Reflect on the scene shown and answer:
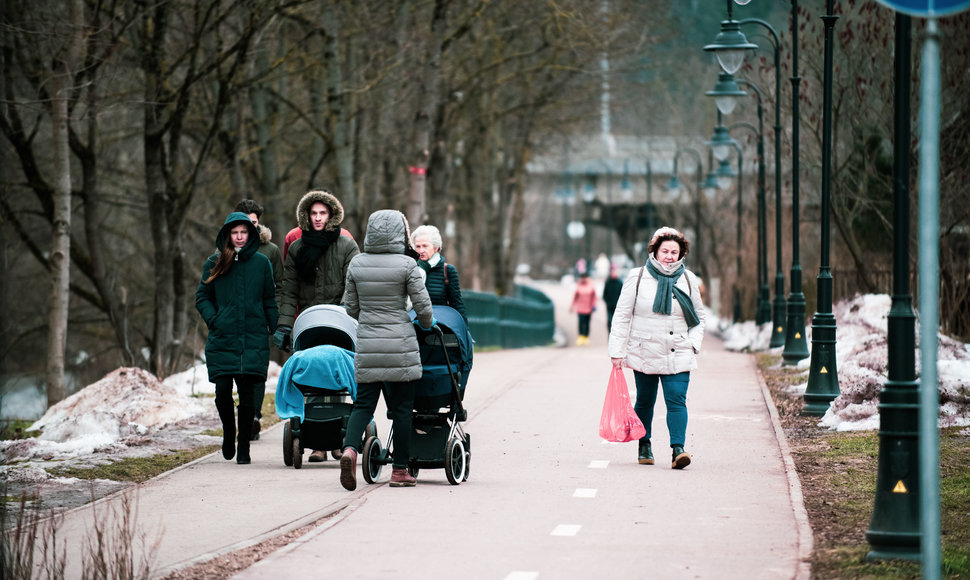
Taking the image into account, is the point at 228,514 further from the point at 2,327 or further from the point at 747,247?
the point at 747,247

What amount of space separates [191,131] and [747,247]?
59.7 ft

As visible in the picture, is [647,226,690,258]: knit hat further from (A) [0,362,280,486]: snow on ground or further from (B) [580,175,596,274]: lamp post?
(B) [580,175,596,274]: lamp post

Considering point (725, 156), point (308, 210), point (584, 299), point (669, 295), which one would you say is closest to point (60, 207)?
point (308, 210)

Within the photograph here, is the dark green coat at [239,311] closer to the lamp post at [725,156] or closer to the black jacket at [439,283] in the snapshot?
the black jacket at [439,283]

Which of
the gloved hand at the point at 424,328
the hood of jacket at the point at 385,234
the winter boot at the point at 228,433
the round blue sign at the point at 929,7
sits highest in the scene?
the round blue sign at the point at 929,7

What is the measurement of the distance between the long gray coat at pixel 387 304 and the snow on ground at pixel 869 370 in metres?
3.56

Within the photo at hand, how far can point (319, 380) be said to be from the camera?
10.5m

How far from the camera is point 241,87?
71.7ft

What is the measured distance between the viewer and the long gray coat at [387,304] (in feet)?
31.2

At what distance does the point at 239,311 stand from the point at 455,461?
84.4 inches

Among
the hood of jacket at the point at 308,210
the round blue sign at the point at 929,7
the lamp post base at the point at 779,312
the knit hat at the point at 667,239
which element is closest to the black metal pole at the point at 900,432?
the round blue sign at the point at 929,7

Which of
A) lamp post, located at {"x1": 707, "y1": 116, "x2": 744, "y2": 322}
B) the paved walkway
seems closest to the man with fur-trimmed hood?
the paved walkway

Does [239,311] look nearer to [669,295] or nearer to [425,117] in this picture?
[669,295]

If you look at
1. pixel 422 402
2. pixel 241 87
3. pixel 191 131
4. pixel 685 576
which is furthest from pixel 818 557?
pixel 191 131
